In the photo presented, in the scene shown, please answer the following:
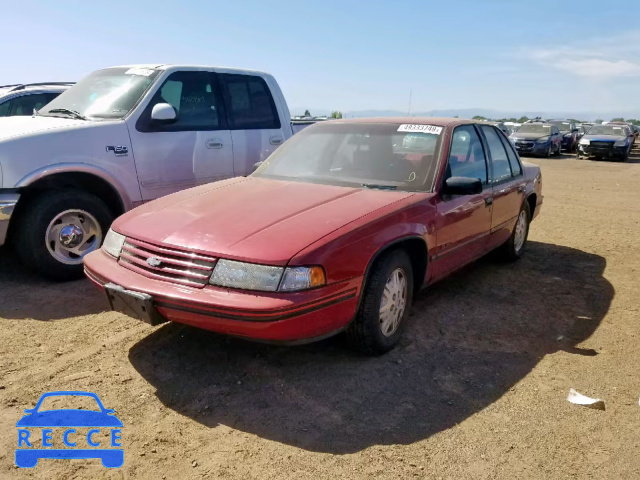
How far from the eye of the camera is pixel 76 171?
489cm

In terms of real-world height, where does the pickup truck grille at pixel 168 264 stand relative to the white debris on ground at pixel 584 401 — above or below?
above

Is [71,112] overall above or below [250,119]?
above

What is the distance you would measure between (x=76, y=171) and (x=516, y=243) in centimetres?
454

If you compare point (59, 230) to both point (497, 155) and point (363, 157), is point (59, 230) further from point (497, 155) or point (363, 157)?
point (497, 155)

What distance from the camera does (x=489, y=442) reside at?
278cm

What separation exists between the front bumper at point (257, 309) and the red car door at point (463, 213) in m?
1.22

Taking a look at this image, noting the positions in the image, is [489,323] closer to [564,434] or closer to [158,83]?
[564,434]

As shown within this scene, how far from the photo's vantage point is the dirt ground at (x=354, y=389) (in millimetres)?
2609

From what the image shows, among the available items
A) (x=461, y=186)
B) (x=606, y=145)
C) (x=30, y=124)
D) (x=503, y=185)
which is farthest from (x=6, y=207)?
(x=606, y=145)

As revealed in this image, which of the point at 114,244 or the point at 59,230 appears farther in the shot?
the point at 59,230

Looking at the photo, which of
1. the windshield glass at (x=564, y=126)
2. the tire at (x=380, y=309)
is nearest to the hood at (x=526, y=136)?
the windshield glass at (x=564, y=126)

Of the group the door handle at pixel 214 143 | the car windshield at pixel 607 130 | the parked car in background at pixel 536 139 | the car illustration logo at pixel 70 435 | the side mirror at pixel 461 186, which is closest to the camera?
the car illustration logo at pixel 70 435

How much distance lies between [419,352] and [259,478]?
167 cm

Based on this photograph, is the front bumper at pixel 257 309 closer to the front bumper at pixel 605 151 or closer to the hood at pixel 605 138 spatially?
the front bumper at pixel 605 151
